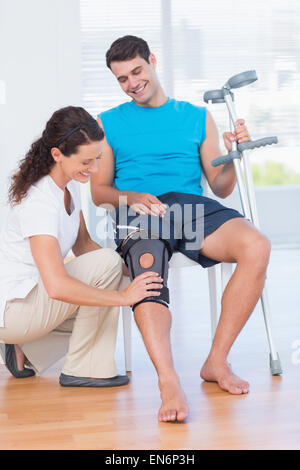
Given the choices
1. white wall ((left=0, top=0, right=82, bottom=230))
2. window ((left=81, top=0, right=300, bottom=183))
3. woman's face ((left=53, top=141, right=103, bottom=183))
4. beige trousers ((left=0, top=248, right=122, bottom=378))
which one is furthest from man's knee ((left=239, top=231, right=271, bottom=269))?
window ((left=81, top=0, right=300, bottom=183))

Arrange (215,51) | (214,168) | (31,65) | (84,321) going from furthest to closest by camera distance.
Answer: (215,51), (31,65), (214,168), (84,321)

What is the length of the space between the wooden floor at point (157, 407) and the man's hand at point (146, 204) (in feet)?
1.77

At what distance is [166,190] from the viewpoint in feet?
8.48

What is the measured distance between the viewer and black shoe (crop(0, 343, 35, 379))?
7.80 ft

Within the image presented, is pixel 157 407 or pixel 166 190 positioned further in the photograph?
pixel 166 190

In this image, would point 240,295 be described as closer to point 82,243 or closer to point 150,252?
point 150,252

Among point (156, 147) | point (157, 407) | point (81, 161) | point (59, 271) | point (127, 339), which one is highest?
point (156, 147)

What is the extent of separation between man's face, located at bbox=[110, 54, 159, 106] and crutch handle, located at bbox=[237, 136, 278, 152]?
0.44 metres

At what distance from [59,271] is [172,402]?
19.0 inches

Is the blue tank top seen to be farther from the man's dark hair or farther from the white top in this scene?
the white top

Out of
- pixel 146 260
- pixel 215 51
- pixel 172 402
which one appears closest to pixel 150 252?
pixel 146 260

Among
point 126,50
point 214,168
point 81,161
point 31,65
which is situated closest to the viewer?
point 81,161

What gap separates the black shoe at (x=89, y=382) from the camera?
2.27 meters
